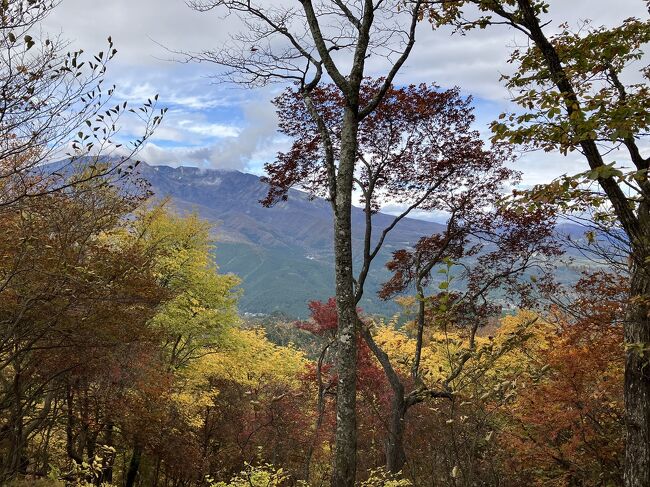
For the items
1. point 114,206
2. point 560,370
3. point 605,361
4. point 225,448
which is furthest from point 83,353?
point 225,448

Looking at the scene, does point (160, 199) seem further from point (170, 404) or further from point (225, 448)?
point (225, 448)

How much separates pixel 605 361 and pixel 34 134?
8.91 metres

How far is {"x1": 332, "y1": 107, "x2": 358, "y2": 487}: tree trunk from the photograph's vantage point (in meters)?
5.10

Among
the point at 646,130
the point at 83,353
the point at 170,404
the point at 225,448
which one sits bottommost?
the point at 225,448

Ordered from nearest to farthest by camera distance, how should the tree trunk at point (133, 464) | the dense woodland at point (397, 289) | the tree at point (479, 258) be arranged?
the dense woodland at point (397, 289), the tree at point (479, 258), the tree trunk at point (133, 464)

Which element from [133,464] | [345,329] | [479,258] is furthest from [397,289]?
[133,464]

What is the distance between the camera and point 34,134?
4184 mm

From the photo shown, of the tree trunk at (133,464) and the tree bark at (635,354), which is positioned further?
the tree trunk at (133,464)

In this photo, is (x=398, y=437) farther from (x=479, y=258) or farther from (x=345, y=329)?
(x=479, y=258)

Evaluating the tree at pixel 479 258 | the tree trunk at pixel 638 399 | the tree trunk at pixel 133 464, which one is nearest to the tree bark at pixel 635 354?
the tree trunk at pixel 638 399

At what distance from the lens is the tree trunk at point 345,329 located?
510 centimetres

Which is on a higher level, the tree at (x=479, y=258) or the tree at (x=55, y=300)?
the tree at (x=479, y=258)

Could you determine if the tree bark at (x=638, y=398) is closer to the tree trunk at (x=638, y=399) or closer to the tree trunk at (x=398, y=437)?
the tree trunk at (x=638, y=399)

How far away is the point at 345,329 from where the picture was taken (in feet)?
17.6
